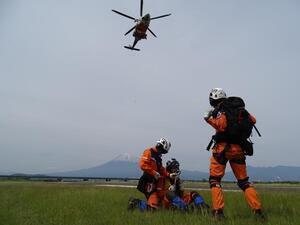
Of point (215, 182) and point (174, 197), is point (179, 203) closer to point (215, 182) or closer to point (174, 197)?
point (174, 197)

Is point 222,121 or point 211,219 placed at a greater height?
point 222,121

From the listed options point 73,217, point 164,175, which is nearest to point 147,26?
point 164,175

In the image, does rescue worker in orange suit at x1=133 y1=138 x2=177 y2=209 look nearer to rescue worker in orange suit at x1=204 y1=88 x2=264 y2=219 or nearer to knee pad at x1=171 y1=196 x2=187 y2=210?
knee pad at x1=171 y1=196 x2=187 y2=210

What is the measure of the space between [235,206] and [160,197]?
73.4 inches

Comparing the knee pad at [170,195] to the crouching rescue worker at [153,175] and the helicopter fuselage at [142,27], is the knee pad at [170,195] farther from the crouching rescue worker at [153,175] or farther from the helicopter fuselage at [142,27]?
the helicopter fuselage at [142,27]

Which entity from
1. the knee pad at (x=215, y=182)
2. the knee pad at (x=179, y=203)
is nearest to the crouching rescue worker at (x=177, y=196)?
the knee pad at (x=179, y=203)

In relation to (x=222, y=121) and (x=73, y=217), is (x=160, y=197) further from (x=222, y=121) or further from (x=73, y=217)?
(x=222, y=121)

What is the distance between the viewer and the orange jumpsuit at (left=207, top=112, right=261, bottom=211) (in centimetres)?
824

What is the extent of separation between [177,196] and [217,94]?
3.20 meters

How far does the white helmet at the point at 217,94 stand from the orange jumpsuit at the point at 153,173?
2867 millimetres

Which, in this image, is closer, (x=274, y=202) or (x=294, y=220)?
(x=294, y=220)

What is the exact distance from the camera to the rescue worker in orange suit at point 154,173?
1096cm

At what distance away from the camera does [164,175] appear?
1138 cm

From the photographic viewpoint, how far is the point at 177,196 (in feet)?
35.5
